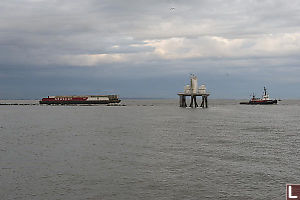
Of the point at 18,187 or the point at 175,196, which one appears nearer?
the point at 175,196

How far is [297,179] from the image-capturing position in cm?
2441

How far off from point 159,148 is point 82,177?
48.3ft

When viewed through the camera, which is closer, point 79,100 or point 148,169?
point 148,169

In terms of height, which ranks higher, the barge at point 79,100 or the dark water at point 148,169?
the barge at point 79,100

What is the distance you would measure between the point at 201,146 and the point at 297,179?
16394 millimetres

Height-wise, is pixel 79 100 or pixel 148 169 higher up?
pixel 79 100

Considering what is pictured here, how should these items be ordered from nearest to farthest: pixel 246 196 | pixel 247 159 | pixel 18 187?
pixel 246 196
pixel 18 187
pixel 247 159

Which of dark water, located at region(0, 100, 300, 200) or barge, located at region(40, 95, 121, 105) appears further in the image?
barge, located at region(40, 95, 121, 105)

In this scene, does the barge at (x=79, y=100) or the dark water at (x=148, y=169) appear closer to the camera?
the dark water at (x=148, y=169)

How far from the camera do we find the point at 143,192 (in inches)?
862

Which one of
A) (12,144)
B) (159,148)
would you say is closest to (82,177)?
(159,148)

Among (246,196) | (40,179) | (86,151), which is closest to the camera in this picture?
(246,196)

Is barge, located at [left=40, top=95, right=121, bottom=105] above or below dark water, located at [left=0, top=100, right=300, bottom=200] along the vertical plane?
above

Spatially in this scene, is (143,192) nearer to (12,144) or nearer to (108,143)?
(108,143)
